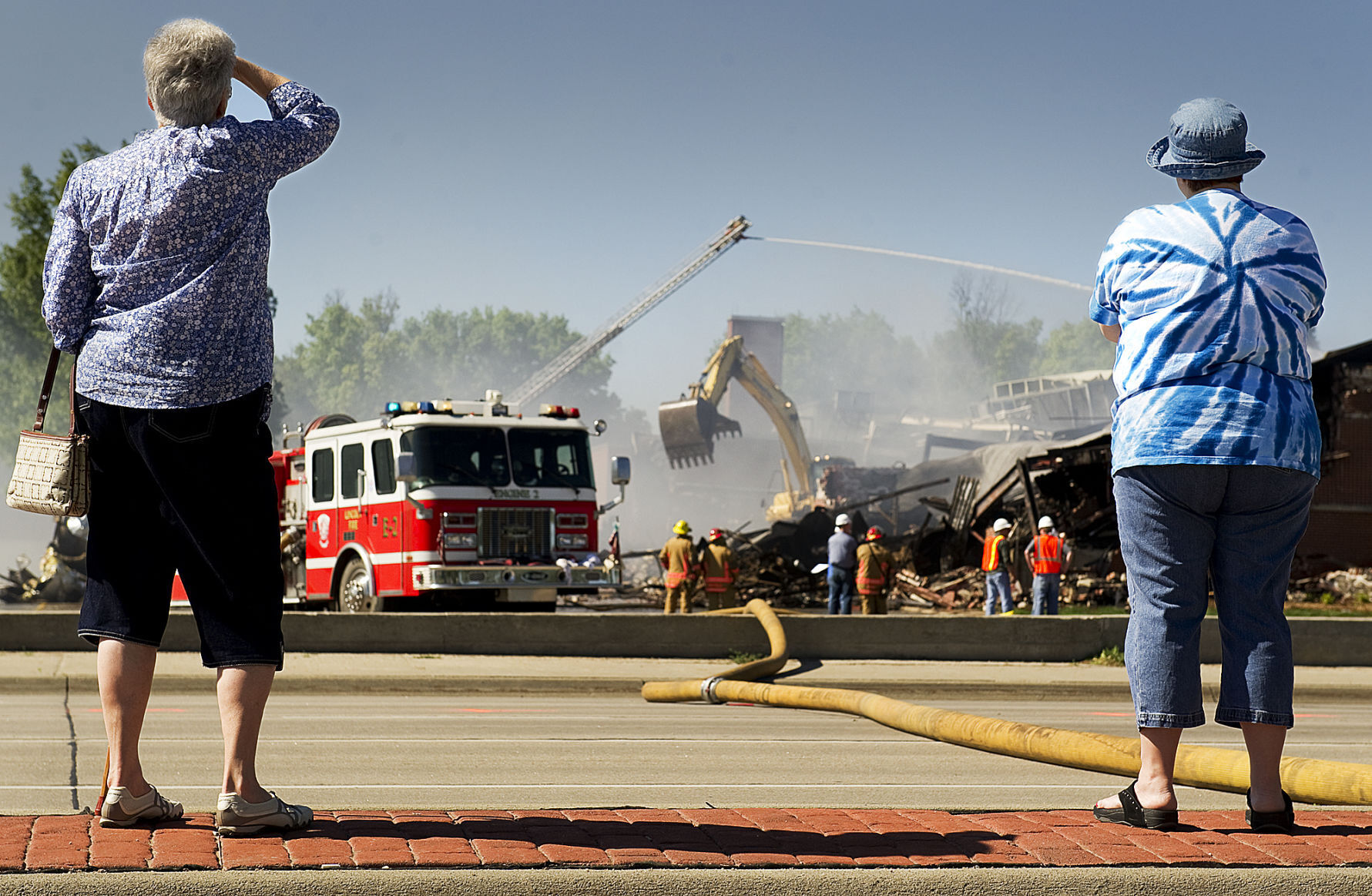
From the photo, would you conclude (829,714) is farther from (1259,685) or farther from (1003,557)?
(1003,557)

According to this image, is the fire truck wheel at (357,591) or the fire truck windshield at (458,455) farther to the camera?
the fire truck wheel at (357,591)

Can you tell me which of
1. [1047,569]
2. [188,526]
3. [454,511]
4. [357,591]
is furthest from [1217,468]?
[1047,569]

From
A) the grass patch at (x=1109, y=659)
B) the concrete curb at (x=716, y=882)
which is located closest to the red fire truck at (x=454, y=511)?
the grass patch at (x=1109, y=659)

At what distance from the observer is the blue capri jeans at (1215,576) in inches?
146

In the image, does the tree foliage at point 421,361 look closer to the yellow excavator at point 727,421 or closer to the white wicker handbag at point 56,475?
the yellow excavator at point 727,421

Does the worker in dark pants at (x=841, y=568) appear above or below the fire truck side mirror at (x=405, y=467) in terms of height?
below

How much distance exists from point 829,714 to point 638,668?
3.54m

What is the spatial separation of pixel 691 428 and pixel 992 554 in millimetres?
26075

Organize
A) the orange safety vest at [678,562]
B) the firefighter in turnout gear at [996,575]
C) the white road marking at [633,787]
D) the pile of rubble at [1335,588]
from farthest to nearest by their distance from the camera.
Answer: the pile of rubble at [1335,588], the firefighter in turnout gear at [996,575], the orange safety vest at [678,562], the white road marking at [633,787]

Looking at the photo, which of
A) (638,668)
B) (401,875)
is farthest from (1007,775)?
(638,668)

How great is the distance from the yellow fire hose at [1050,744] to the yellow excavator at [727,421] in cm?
3657

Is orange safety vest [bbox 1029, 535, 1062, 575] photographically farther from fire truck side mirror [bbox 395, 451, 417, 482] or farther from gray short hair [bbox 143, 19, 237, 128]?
gray short hair [bbox 143, 19, 237, 128]

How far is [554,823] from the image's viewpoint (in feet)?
12.1

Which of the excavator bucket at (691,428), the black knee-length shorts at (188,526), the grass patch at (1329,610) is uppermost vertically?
the excavator bucket at (691,428)
